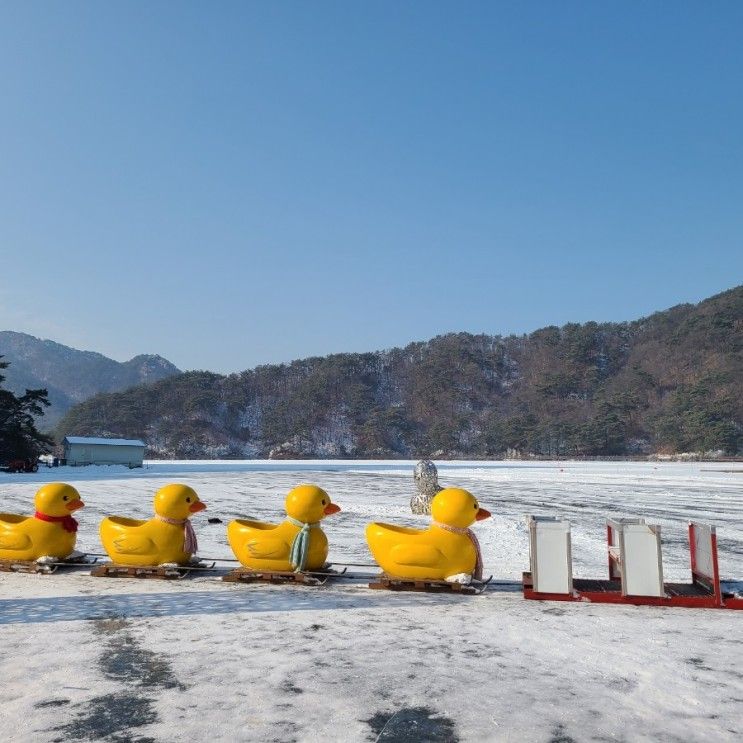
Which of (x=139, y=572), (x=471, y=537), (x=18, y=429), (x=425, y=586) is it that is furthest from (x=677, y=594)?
(x=18, y=429)

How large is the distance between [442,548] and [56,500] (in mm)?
5268

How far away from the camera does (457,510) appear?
7367 millimetres

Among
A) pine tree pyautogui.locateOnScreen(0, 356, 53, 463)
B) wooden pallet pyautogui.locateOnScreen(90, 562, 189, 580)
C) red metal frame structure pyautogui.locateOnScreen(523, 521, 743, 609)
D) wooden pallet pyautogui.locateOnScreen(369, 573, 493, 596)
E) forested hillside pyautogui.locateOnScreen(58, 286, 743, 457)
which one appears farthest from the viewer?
forested hillside pyautogui.locateOnScreen(58, 286, 743, 457)

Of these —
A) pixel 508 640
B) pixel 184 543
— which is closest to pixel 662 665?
pixel 508 640

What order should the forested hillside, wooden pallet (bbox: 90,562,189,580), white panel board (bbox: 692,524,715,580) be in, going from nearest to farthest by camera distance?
white panel board (bbox: 692,524,715,580)
wooden pallet (bbox: 90,562,189,580)
the forested hillside

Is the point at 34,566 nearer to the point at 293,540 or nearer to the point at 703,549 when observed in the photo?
the point at 293,540

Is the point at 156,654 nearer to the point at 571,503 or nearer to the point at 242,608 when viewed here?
the point at 242,608

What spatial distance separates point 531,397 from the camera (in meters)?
107

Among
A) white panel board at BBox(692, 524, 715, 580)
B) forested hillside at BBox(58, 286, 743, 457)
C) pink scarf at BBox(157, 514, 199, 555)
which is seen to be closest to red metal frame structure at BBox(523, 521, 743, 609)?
white panel board at BBox(692, 524, 715, 580)

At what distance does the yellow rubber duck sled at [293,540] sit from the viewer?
308 inches

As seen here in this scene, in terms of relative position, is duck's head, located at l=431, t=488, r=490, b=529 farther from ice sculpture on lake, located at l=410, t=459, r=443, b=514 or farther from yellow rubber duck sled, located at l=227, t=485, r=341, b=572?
ice sculpture on lake, located at l=410, t=459, r=443, b=514

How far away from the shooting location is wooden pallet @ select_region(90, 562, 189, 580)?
26.3 ft

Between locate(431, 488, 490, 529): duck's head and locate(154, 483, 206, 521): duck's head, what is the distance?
3147mm

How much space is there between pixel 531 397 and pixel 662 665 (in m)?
105
